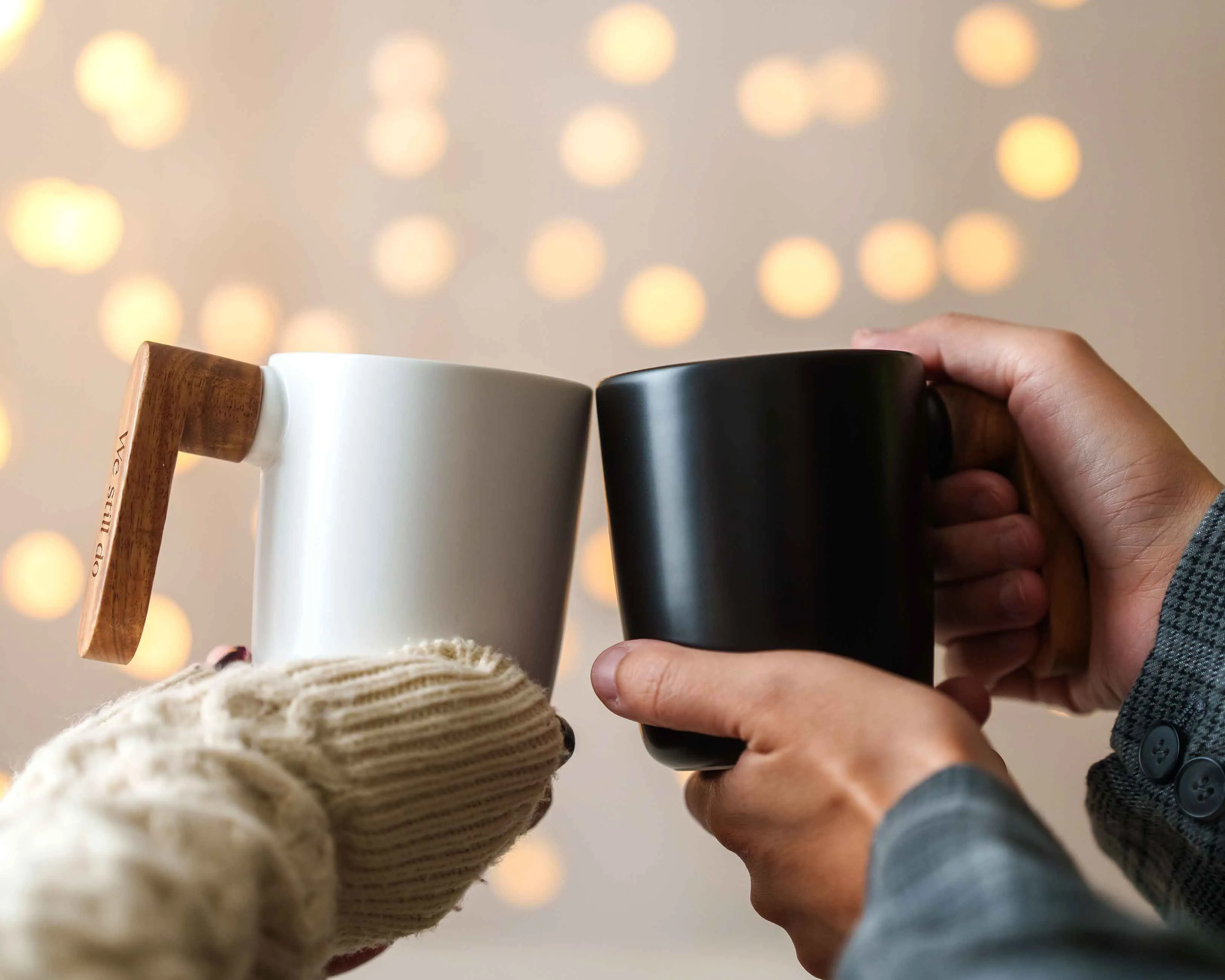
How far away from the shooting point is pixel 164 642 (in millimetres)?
973

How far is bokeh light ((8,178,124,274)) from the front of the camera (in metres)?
0.94

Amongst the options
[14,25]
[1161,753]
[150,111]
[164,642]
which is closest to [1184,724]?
[1161,753]

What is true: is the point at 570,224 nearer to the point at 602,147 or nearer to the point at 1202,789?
the point at 602,147

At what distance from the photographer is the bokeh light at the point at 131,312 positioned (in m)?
0.96

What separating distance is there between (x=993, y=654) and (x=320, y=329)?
68 cm

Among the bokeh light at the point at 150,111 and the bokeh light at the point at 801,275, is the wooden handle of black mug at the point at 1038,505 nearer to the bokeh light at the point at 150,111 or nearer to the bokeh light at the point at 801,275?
the bokeh light at the point at 801,275

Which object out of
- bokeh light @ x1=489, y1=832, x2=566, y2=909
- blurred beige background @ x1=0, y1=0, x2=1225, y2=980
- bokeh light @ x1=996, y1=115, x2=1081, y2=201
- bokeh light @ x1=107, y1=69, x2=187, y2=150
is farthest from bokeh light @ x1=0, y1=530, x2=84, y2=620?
bokeh light @ x1=996, y1=115, x2=1081, y2=201

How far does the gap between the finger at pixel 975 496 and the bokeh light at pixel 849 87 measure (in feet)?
1.48

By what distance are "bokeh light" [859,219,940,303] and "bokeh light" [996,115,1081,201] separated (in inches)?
4.0

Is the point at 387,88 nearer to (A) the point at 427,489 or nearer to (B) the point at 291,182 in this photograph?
(B) the point at 291,182

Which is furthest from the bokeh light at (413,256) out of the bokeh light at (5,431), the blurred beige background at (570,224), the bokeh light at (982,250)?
the bokeh light at (982,250)

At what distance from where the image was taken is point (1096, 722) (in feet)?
3.20

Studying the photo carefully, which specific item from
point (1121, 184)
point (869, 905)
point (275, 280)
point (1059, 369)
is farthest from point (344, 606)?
point (1121, 184)

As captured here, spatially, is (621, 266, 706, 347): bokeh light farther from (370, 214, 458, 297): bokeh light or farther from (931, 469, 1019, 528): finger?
(931, 469, 1019, 528): finger
